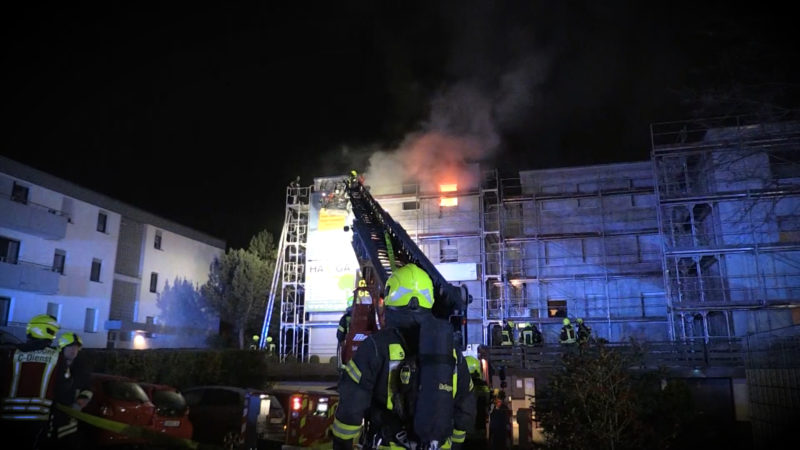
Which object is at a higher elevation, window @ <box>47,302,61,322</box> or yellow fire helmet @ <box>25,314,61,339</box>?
window @ <box>47,302,61,322</box>

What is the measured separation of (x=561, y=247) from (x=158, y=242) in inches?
864

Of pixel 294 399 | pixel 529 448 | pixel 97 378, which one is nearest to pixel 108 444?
pixel 97 378

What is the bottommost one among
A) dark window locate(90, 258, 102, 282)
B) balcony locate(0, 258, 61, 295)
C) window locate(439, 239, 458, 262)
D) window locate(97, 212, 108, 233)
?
balcony locate(0, 258, 61, 295)

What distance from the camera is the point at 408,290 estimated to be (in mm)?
3777

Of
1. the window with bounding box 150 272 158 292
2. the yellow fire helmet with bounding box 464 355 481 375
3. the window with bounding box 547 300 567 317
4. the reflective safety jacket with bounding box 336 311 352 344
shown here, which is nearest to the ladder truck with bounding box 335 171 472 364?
the reflective safety jacket with bounding box 336 311 352 344

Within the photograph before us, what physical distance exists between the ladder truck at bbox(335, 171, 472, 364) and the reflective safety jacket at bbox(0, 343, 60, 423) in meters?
6.23

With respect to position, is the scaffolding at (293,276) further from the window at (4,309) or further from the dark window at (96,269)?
the window at (4,309)

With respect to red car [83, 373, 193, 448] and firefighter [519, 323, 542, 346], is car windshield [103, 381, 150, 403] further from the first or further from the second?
firefighter [519, 323, 542, 346]

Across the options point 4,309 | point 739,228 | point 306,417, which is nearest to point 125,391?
point 306,417

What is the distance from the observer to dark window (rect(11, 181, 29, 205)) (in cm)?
2269

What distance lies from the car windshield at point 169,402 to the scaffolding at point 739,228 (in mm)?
18313

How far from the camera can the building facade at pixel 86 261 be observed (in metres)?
22.1

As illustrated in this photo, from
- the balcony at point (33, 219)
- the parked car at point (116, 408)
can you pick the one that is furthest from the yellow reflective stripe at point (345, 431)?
the balcony at point (33, 219)

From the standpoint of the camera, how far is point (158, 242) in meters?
31.0
